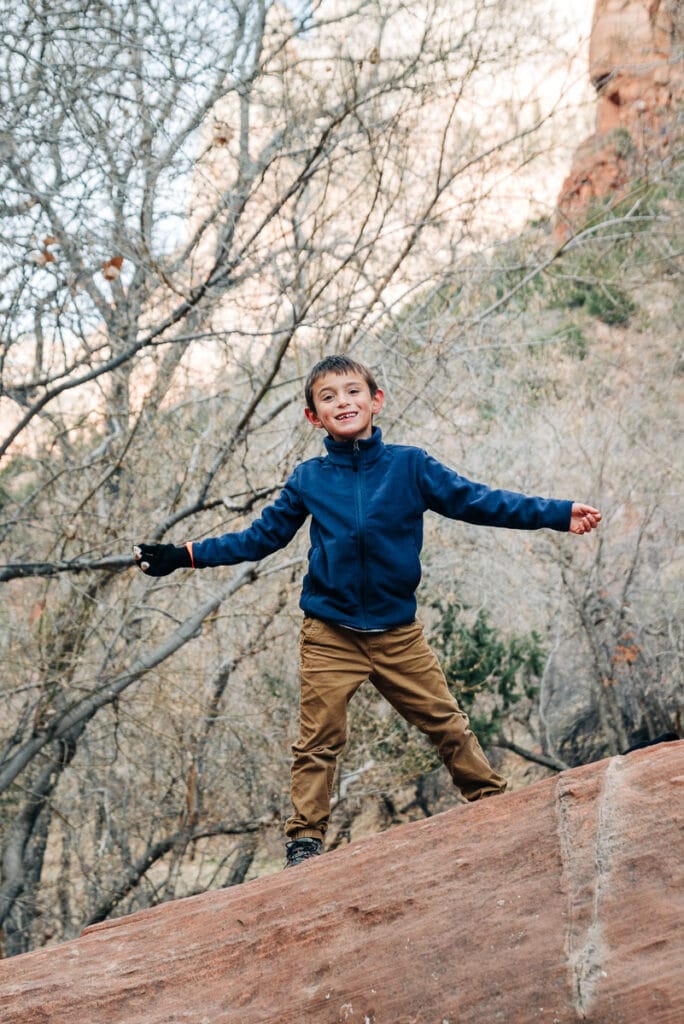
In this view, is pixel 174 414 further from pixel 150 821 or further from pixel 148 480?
pixel 150 821

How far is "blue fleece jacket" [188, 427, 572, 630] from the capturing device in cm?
316

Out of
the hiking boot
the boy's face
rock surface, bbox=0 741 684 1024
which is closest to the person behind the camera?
rock surface, bbox=0 741 684 1024

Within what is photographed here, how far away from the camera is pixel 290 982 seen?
2600 millimetres

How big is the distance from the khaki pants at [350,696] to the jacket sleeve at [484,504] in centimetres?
42

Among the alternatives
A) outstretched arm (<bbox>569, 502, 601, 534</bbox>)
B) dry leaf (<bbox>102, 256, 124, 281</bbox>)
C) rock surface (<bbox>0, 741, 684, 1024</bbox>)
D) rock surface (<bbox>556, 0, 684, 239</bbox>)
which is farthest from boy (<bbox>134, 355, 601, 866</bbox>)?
rock surface (<bbox>556, 0, 684, 239</bbox>)

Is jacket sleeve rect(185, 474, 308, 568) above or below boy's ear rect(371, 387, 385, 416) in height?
below

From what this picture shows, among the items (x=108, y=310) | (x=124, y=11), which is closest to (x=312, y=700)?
(x=124, y=11)

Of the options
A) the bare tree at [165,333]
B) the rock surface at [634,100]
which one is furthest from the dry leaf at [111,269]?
the rock surface at [634,100]

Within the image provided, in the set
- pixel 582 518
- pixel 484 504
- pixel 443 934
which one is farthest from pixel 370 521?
pixel 443 934

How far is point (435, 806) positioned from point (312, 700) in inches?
362

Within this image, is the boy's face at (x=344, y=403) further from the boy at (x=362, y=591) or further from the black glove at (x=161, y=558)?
the black glove at (x=161, y=558)

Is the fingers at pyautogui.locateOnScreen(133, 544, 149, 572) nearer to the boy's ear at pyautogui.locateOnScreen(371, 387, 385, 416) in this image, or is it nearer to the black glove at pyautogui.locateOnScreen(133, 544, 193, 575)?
the black glove at pyautogui.locateOnScreen(133, 544, 193, 575)

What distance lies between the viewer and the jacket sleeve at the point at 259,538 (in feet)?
10.9

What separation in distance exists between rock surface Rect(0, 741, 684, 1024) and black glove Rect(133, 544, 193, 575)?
1.04m
